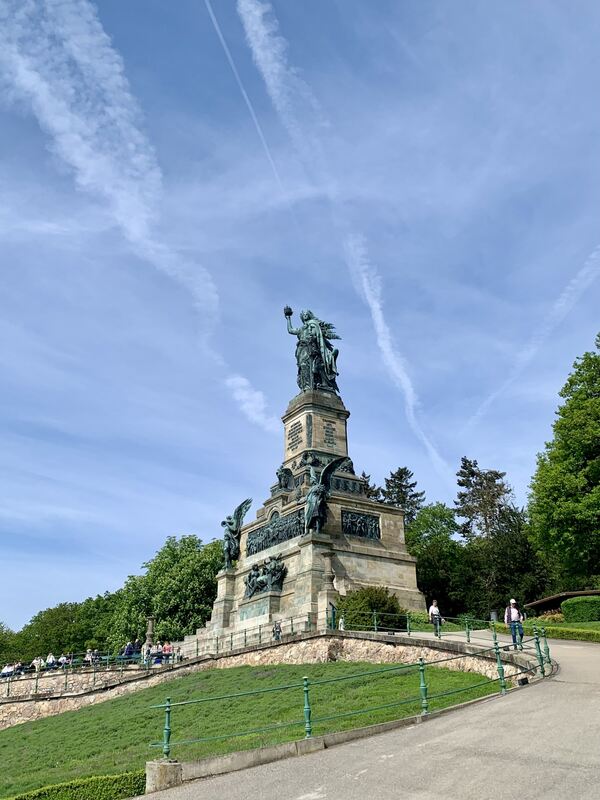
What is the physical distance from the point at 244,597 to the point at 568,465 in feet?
57.1

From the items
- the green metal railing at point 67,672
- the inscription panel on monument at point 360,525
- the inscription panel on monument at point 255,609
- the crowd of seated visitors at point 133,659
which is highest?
the inscription panel on monument at point 360,525

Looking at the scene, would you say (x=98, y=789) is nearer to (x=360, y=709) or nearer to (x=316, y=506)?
(x=360, y=709)

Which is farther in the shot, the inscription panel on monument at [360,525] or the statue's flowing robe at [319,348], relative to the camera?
the statue's flowing robe at [319,348]

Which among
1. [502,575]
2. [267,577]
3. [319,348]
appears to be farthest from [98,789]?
[502,575]

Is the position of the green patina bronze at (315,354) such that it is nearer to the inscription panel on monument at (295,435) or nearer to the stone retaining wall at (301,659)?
the inscription panel on monument at (295,435)

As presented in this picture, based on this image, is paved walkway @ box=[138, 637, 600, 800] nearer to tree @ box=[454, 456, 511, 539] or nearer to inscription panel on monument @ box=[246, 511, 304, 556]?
inscription panel on monument @ box=[246, 511, 304, 556]

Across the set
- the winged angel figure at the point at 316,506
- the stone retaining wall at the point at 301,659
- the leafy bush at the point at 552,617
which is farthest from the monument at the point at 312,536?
the leafy bush at the point at 552,617

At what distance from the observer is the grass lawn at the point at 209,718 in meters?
13.4

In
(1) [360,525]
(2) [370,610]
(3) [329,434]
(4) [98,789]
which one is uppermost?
(3) [329,434]

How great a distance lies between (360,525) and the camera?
36.1 metres

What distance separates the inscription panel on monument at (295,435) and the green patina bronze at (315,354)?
250 centimetres

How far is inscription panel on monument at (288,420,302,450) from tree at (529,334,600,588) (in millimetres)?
12706

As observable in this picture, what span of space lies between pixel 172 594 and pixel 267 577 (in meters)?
20.9

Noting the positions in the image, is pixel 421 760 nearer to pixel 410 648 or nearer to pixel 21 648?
pixel 410 648
